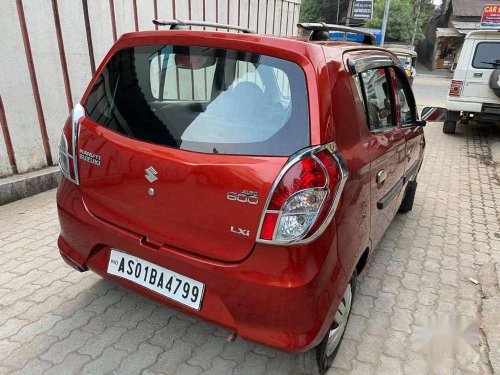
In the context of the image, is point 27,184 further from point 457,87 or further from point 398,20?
point 398,20

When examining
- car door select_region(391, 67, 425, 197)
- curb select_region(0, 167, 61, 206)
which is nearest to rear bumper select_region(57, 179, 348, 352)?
car door select_region(391, 67, 425, 197)

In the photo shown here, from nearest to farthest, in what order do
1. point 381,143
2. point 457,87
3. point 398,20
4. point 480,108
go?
point 381,143, point 480,108, point 457,87, point 398,20

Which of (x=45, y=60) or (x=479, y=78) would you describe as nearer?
(x=45, y=60)

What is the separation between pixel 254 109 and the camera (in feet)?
5.83

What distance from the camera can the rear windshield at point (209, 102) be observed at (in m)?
1.67

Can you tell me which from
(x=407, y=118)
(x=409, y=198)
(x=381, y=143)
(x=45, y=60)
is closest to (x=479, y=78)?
(x=409, y=198)

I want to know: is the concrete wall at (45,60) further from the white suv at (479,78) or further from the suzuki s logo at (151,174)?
the white suv at (479,78)

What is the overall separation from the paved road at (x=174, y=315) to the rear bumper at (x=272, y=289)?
53 cm

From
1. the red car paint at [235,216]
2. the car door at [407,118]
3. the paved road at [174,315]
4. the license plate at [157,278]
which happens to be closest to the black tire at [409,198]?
the paved road at [174,315]

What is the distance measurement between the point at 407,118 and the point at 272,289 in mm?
2283

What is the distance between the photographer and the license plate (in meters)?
1.78

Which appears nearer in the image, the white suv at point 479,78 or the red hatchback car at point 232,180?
the red hatchback car at point 232,180

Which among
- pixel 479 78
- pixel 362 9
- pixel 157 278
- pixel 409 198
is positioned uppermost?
pixel 362 9

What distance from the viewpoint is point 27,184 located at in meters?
4.08
